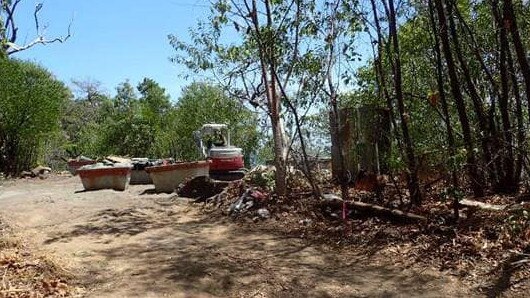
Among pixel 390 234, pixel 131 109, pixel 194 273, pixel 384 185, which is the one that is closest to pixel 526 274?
pixel 390 234

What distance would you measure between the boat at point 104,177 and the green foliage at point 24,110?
12.8 m

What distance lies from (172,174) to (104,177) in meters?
1.99

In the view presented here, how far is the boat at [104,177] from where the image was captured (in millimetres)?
13883

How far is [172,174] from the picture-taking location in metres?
13.3

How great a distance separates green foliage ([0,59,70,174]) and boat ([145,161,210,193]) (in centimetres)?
1440

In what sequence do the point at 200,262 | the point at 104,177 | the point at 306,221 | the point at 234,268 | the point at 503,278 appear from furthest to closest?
the point at 104,177, the point at 306,221, the point at 200,262, the point at 234,268, the point at 503,278

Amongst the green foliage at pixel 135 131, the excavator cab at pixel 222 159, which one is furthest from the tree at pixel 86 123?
the excavator cab at pixel 222 159

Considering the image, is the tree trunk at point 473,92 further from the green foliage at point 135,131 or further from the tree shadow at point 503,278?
the green foliage at point 135,131

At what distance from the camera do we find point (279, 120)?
10219 millimetres

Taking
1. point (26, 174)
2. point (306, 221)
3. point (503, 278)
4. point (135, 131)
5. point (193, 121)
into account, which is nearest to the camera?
point (503, 278)

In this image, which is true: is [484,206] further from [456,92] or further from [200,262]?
[200,262]

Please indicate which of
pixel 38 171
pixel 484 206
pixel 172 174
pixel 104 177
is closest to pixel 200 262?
pixel 484 206

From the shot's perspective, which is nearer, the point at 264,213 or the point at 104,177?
the point at 264,213

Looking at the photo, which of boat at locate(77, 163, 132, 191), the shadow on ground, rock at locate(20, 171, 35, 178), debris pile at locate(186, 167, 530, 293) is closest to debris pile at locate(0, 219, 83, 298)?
the shadow on ground
